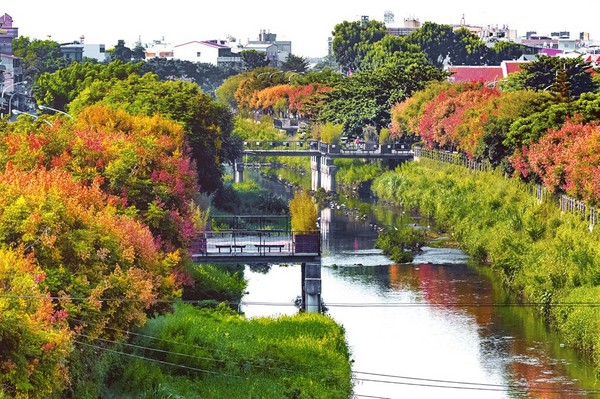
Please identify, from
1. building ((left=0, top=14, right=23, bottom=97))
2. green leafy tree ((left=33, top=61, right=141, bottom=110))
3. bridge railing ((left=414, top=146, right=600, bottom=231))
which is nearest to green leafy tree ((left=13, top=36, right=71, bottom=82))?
building ((left=0, top=14, right=23, bottom=97))

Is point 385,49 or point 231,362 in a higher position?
point 385,49

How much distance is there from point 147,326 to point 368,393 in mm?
7953

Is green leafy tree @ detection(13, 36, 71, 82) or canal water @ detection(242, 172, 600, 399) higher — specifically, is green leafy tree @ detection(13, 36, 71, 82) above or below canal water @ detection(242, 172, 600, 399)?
above

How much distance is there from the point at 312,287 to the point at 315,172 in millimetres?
61944

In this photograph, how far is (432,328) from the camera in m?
57.8

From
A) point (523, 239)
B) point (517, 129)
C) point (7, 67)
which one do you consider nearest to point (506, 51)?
point (7, 67)

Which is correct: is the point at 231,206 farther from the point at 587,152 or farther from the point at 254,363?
the point at 254,363

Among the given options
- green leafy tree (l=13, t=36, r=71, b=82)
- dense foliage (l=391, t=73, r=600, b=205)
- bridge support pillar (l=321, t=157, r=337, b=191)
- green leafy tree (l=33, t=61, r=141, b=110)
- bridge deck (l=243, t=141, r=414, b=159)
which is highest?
green leafy tree (l=13, t=36, r=71, b=82)

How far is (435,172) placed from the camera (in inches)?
3974

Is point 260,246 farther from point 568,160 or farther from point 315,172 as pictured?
point 315,172

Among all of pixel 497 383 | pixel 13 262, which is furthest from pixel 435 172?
pixel 13 262

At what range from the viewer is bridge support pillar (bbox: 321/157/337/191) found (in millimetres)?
113556

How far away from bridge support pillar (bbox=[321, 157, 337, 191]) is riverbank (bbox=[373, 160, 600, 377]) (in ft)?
36.6

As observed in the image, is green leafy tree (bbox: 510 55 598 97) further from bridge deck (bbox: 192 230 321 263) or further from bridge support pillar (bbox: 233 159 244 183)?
bridge deck (bbox: 192 230 321 263)
